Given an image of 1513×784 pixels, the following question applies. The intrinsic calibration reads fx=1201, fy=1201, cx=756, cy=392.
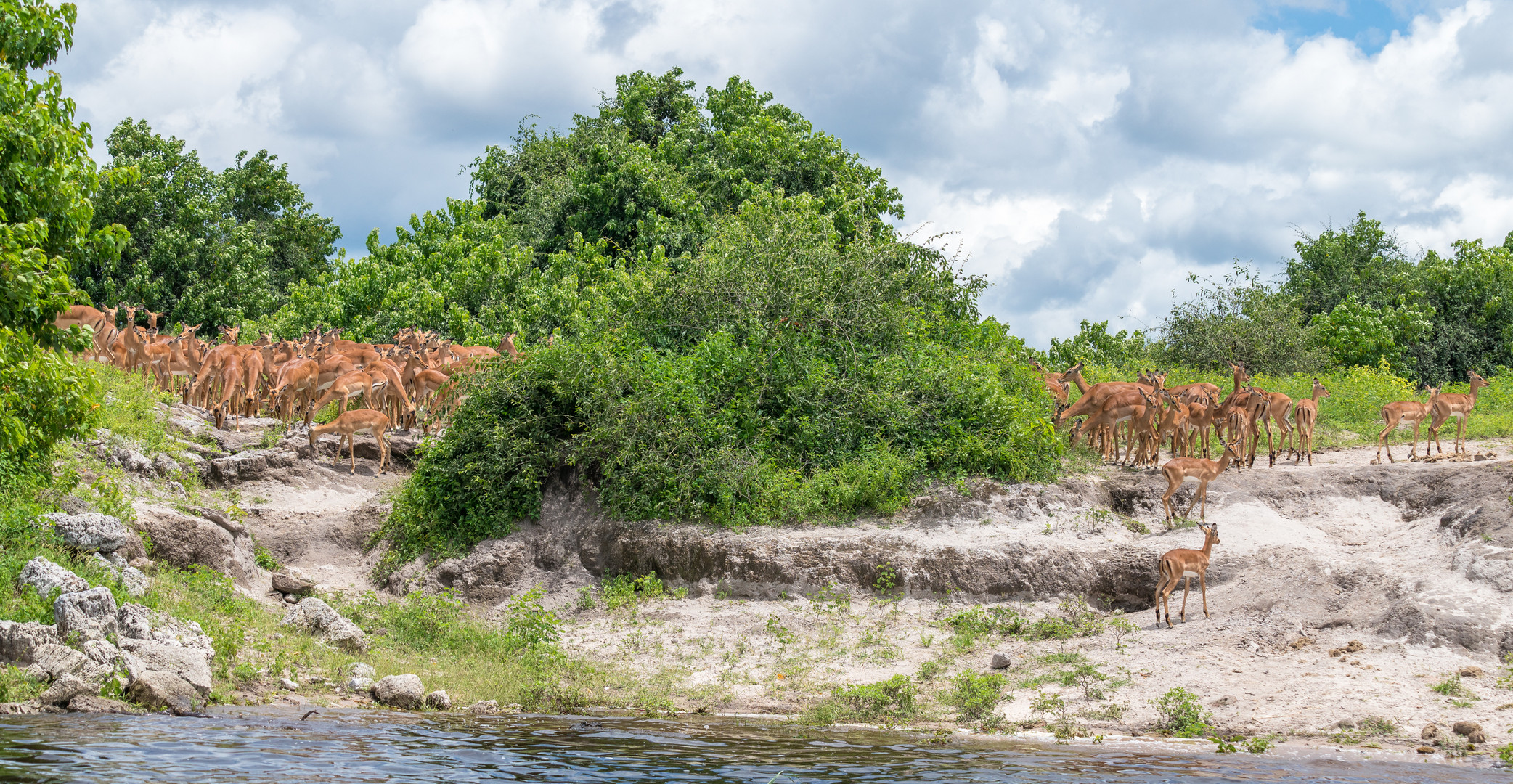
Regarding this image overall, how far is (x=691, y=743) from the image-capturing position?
32.9 feet

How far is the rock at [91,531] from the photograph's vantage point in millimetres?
13258

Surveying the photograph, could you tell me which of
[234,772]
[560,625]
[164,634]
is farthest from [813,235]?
[234,772]

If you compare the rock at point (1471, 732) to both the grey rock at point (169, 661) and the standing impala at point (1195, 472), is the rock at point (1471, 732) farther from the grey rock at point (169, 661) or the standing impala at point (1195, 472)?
the grey rock at point (169, 661)

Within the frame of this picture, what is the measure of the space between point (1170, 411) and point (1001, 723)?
8336mm

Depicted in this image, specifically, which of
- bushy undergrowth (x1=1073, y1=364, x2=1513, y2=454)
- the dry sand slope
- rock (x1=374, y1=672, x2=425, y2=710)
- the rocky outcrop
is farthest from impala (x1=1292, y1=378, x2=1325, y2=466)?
the rocky outcrop

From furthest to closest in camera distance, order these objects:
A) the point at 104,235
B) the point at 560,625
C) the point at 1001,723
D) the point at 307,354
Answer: the point at 307,354, the point at 560,625, the point at 104,235, the point at 1001,723

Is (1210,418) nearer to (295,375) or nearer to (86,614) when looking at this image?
(86,614)

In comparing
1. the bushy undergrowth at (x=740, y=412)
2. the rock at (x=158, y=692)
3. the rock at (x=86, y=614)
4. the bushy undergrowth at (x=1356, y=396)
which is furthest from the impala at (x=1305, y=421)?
the rock at (x=86, y=614)

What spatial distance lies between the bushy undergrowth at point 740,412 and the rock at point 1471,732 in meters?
6.83

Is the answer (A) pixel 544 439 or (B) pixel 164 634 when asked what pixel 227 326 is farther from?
(B) pixel 164 634

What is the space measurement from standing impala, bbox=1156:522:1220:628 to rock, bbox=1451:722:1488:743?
10.2 ft

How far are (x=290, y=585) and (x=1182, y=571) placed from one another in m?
10.7

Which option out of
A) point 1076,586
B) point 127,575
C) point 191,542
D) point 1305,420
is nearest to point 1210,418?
point 1305,420

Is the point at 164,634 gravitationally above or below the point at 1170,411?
below
